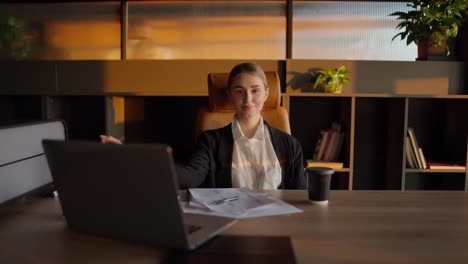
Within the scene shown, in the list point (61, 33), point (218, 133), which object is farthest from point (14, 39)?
point (218, 133)

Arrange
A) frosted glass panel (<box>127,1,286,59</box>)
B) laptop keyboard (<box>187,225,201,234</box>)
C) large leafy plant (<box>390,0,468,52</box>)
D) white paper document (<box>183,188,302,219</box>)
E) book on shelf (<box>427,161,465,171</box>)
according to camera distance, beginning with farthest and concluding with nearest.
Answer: frosted glass panel (<box>127,1,286,59</box>) < book on shelf (<box>427,161,465,171</box>) < large leafy plant (<box>390,0,468,52</box>) < white paper document (<box>183,188,302,219</box>) < laptop keyboard (<box>187,225,201,234</box>)

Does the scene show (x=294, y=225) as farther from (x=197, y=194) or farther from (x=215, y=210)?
(x=197, y=194)

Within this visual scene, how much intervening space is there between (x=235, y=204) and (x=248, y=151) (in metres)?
0.71

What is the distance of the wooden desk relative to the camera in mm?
784

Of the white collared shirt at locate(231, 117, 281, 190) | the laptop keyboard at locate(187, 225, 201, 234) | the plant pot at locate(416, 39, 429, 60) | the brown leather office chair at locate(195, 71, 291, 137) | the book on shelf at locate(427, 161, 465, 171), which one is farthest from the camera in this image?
the plant pot at locate(416, 39, 429, 60)

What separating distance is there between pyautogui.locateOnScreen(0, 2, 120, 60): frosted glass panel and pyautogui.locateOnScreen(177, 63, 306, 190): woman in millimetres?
1646

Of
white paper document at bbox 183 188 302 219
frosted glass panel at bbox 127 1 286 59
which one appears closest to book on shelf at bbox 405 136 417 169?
frosted glass panel at bbox 127 1 286 59

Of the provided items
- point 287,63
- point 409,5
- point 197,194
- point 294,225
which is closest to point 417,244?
point 294,225

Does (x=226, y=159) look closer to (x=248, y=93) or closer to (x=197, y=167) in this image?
(x=197, y=167)

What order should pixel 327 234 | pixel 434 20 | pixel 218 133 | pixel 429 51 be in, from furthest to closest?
pixel 429 51
pixel 434 20
pixel 218 133
pixel 327 234

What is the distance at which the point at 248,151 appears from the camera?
183cm

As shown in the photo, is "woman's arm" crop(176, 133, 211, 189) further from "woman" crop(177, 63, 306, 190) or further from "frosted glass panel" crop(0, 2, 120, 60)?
"frosted glass panel" crop(0, 2, 120, 60)

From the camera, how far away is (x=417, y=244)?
852mm

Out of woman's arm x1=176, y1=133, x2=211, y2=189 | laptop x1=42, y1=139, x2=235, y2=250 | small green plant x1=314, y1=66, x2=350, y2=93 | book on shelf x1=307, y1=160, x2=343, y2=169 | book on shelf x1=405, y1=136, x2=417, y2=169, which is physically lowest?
book on shelf x1=307, y1=160, x2=343, y2=169
